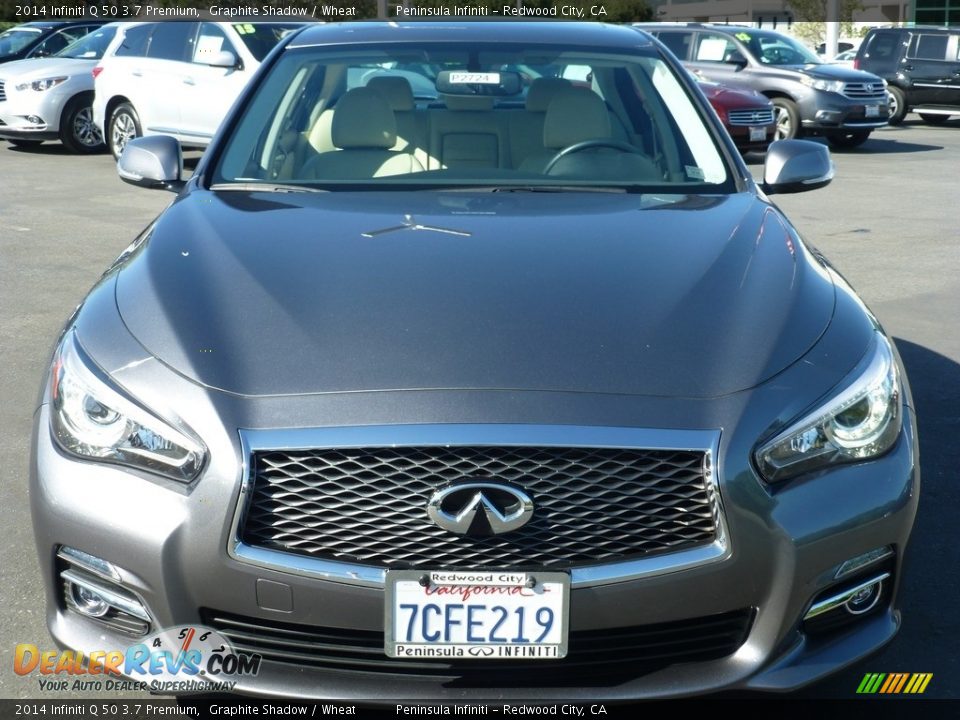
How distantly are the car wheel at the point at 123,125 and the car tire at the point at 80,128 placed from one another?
139 centimetres

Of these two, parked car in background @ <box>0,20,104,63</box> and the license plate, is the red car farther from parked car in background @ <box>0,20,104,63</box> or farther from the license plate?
the license plate

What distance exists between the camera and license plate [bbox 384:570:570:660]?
7.44 ft

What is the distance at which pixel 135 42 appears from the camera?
44.1 feet

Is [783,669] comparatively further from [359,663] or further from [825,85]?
[825,85]

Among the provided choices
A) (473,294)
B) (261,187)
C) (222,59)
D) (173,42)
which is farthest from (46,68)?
(473,294)

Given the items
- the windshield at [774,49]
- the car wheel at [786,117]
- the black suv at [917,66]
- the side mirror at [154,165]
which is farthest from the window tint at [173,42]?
the black suv at [917,66]

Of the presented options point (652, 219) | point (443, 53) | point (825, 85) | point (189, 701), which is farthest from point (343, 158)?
point (825, 85)

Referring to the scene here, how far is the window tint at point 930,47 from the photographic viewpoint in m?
20.2

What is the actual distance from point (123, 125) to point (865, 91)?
945 centimetres

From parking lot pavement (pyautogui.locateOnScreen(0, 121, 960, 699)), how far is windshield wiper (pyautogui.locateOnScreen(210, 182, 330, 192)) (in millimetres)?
1218

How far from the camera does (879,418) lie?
8.39ft

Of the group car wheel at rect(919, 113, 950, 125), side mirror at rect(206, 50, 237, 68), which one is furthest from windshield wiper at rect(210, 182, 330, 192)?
car wheel at rect(919, 113, 950, 125)

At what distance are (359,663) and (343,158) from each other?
200 cm

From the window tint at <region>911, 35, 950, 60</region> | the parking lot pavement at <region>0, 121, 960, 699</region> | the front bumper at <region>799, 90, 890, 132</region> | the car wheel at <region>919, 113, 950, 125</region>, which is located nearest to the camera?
the parking lot pavement at <region>0, 121, 960, 699</region>
